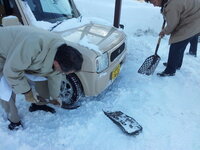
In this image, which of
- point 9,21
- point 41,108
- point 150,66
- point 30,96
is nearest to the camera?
point 30,96

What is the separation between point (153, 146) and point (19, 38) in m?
1.86

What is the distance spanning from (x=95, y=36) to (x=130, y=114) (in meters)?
1.20

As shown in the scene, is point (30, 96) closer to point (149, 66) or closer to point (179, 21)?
point (149, 66)

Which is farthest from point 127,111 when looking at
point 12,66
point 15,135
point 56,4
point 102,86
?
point 56,4

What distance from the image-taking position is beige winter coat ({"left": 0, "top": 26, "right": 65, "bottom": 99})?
209 centimetres

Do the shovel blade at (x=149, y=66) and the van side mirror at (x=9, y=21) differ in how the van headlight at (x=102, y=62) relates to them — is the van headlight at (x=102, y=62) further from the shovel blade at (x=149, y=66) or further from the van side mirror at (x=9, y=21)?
the shovel blade at (x=149, y=66)

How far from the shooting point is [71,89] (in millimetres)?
3209

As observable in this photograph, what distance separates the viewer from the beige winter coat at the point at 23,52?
2.09m

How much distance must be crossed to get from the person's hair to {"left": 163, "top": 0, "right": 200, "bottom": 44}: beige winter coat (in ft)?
7.41

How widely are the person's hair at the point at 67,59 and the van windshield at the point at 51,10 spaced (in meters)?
1.57

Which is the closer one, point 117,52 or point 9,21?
point 9,21

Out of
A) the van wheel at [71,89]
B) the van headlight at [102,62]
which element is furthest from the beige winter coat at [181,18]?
the van wheel at [71,89]

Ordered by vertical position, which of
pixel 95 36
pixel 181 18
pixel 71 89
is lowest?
pixel 71 89

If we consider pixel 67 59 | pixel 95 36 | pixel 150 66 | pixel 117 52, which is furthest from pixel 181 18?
pixel 67 59
